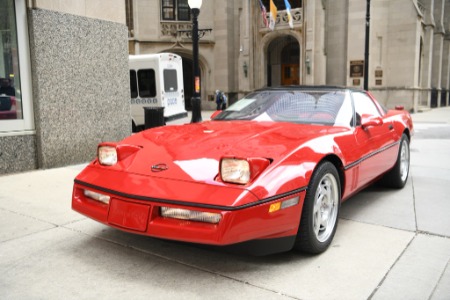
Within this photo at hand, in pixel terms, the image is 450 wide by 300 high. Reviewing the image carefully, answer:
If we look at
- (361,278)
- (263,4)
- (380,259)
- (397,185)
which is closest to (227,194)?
(361,278)

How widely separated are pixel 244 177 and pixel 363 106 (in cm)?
255

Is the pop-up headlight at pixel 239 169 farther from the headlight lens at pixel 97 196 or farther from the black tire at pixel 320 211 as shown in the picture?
the headlight lens at pixel 97 196

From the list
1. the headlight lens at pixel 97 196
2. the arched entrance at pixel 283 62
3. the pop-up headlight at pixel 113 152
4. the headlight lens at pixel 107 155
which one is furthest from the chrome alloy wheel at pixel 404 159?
the arched entrance at pixel 283 62

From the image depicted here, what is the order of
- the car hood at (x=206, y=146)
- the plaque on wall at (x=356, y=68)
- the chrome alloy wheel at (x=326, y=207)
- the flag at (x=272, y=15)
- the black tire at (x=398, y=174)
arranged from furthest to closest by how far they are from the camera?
1. the flag at (x=272, y=15)
2. the plaque on wall at (x=356, y=68)
3. the black tire at (x=398, y=174)
4. the chrome alloy wheel at (x=326, y=207)
5. the car hood at (x=206, y=146)

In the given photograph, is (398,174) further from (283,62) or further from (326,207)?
(283,62)

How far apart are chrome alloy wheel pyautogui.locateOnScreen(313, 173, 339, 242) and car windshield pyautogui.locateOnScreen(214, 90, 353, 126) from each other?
33.2 inches

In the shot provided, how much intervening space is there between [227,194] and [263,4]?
28487 mm

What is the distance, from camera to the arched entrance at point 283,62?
30562 millimetres

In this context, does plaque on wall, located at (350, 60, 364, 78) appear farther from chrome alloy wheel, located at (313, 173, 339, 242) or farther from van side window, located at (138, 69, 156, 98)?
chrome alloy wheel, located at (313, 173, 339, 242)

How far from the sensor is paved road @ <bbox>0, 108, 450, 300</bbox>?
2.76 m

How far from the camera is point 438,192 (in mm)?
5469

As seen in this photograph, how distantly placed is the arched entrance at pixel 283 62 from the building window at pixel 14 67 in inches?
984

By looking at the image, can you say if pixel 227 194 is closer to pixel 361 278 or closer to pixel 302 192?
pixel 302 192

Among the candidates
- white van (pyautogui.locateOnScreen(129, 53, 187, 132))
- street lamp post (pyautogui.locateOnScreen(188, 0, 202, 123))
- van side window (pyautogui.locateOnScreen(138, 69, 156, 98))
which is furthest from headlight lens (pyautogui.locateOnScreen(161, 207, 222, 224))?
van side window (pyautogui.locateOnScreen(138, 69, 156, 98))
